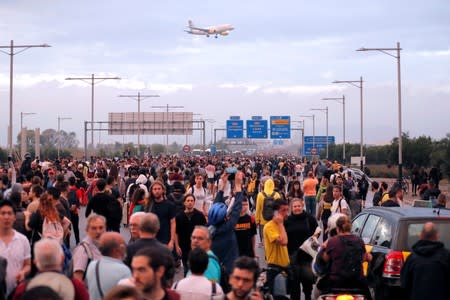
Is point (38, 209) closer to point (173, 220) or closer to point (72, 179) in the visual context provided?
point (173, 220)

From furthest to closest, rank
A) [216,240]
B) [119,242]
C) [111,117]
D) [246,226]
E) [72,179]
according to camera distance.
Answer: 1. [111,117]
2. [72,179]
3. [246,226]
4. [216,240]
5. [119,242]

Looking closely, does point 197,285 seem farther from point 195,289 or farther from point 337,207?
point 337,207

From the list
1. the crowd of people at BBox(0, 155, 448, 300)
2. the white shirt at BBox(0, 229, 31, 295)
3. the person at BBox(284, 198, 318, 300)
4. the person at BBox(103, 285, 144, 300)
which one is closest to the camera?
the person at BBox(103, 285, 144, 300)

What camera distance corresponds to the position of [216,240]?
10.6 m

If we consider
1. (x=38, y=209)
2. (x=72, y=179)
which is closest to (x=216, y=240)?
(x=38, y=209)

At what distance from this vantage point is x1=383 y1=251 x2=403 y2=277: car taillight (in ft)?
33.0

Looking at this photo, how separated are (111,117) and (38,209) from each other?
68.7 m

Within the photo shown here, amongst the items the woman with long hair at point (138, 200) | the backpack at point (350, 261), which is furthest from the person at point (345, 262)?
the woman with long hair at point (138, 200)

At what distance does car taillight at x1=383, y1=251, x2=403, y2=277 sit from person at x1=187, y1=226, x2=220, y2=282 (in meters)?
2.80

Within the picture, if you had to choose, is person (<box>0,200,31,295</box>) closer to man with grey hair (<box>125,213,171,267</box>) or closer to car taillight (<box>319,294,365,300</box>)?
man with grey hair (<box>125,213,171,267</box>)

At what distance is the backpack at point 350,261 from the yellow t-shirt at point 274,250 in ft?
4.55

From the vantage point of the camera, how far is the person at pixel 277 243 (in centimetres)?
1048

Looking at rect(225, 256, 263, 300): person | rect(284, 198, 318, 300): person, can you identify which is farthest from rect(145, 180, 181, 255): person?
rect(225, 256, 263, 300): person

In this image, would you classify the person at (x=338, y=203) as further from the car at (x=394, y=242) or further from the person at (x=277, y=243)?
the person at (x=277, y=243)
